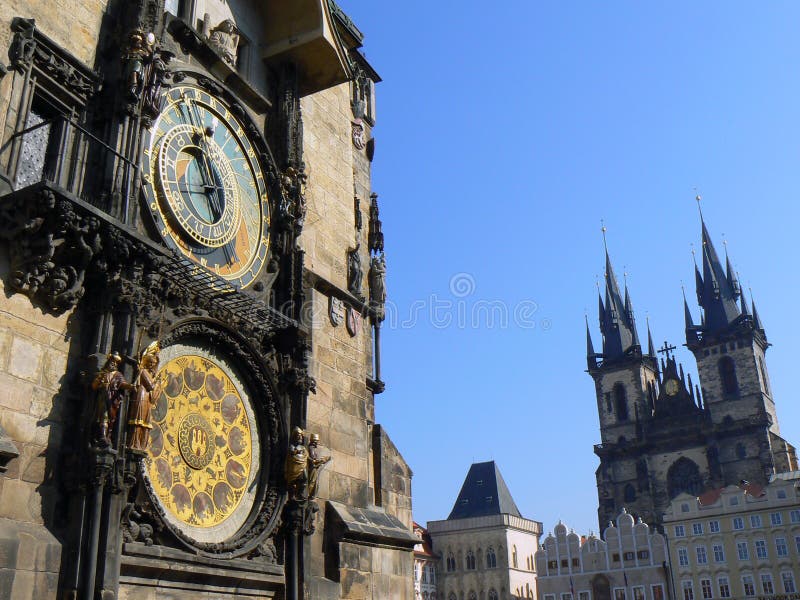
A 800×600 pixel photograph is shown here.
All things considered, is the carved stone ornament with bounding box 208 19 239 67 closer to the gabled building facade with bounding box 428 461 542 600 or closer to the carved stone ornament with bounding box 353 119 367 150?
the carved stone ornament with bounding box 353 119 367 150

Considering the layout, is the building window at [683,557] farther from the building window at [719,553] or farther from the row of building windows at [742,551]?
the building window at [719,553]

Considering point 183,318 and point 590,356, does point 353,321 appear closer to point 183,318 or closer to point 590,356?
point 183,318

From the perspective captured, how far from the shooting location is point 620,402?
85875 millimetres

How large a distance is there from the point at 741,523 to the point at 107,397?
61243mm

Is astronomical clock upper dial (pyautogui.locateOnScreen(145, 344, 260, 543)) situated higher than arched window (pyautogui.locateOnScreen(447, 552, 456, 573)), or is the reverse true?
arched window (pyautogui.locateOnScreen(447, 552, 456, 573))

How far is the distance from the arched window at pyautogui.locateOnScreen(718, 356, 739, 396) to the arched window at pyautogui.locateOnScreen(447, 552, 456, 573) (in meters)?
30.4

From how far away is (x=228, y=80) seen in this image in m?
10.2

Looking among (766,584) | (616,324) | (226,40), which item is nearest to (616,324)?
(616,324)

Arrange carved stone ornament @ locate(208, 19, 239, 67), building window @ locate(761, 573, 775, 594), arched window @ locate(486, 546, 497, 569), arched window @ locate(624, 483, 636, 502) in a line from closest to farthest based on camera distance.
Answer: carved stone ornament @ locate(208, 19, 239, 67) < building window @ locate(761, 573, 775, 594) < arched window @ locate(486, 546, 497, 569) < arched window @ locate(624, 483, 636, 502)

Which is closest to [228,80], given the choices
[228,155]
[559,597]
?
[228,155]

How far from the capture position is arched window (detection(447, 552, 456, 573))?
73.8m

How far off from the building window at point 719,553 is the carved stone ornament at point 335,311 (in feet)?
186

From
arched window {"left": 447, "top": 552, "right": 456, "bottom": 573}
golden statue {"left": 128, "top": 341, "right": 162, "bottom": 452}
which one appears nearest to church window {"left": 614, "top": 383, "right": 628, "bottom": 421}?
arched window {"left": 447, "top": 552, "right": 456, "bottom": 573}

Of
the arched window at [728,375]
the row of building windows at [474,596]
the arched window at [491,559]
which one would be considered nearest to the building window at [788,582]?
the arched window at [728,375]
